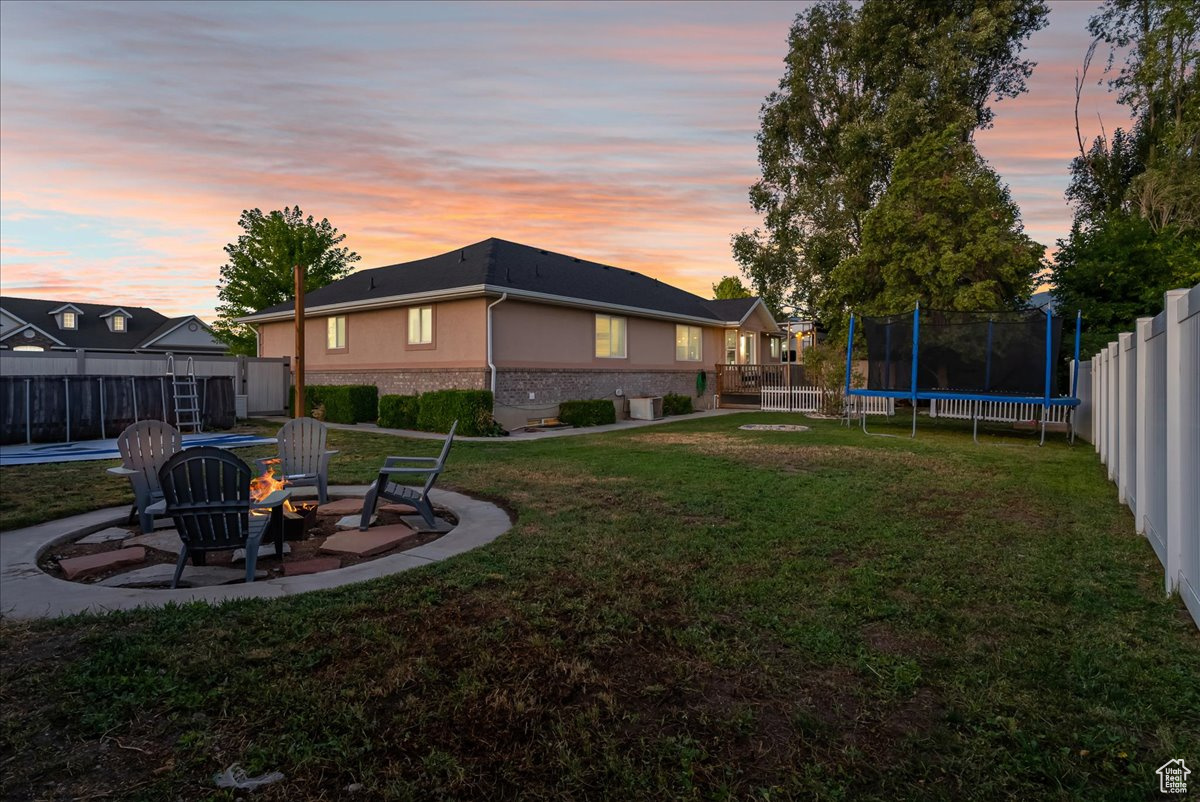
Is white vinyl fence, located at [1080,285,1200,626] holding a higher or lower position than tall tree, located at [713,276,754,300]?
lower

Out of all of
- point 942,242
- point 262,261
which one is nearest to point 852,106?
point 942,242

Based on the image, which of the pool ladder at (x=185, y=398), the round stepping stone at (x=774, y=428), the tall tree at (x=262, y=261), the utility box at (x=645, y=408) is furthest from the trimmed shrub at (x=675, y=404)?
the tall tree at (x=262, y=261)

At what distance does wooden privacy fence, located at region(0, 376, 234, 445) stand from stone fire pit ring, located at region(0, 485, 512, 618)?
10745 millimetres

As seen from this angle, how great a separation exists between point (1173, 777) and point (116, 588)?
6.07 metres

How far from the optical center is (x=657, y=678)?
3078mm

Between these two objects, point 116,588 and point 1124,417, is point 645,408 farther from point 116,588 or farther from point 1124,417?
point 116,588

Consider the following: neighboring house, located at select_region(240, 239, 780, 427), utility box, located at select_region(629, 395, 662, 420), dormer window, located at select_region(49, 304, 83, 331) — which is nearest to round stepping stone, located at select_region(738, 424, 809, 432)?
utility box, located at select_region(629, 395, 662, 420)

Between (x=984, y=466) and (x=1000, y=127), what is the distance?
23.8 meters

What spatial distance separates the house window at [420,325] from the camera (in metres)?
18.5

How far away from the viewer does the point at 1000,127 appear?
Result: 86.9 ft

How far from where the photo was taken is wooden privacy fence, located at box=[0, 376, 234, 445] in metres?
14.0

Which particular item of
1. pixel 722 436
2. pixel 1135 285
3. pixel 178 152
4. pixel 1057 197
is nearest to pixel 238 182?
pixel 178 152

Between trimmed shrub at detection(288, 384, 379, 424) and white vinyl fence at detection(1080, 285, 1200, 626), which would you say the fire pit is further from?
trimmed shrub at detection(288, 384, 379, 424)

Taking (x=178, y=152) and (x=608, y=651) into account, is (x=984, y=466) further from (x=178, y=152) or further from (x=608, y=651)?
(x=178, y=152)
